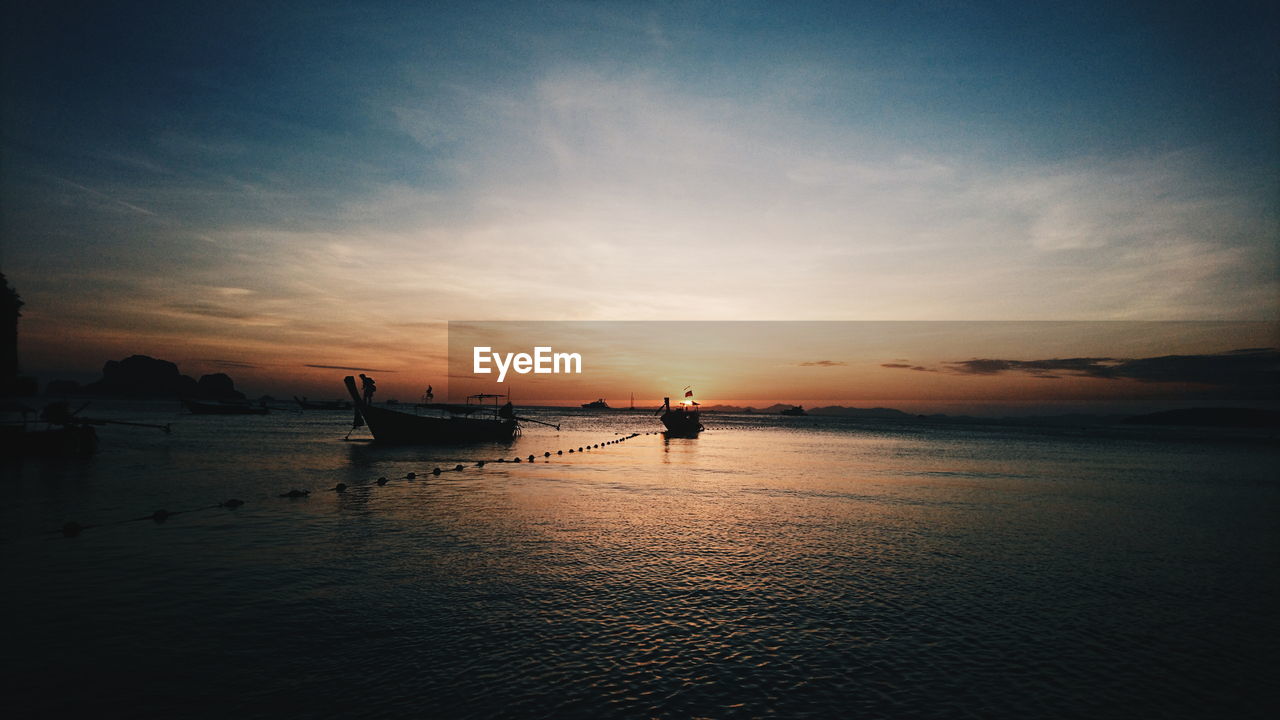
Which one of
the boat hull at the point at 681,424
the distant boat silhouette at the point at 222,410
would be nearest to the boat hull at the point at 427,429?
the boat hull at the point at 681,424

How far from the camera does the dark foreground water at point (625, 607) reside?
646cm

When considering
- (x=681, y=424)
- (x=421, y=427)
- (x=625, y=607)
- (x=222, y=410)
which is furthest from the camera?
(x=222, y=410)

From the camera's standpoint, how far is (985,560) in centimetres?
1295

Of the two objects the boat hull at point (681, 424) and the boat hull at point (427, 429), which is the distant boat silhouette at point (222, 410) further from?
the boat hull at point (681, 424)

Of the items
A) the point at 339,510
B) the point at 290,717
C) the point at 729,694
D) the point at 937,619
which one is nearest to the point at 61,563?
the point at 339,510

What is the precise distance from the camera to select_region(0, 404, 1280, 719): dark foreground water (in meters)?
6.46

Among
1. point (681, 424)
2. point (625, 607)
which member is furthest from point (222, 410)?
point (625, 607)

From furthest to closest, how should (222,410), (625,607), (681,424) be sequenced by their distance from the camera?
(222,410) < (681,424) < (625,607)

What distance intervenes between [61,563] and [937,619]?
50.1 ft

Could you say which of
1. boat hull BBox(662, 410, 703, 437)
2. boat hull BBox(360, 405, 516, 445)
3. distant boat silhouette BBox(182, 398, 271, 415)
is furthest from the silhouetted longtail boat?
distant boat silhouette BBox(182, 398, 271, 415)

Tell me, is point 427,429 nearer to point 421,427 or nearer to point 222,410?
point 421,427

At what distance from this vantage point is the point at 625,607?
914 centimetres

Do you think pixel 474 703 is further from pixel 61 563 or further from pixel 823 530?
pixel 823 530

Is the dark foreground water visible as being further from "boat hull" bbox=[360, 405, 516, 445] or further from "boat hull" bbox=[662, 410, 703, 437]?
"boat hull" bbox=[662, 410, 703, 437]
